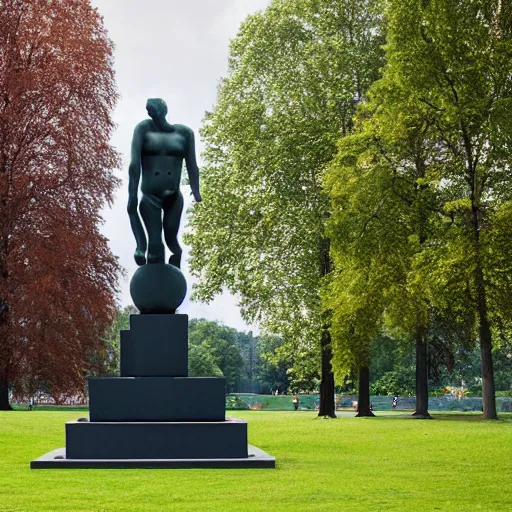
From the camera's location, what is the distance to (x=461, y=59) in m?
27.1

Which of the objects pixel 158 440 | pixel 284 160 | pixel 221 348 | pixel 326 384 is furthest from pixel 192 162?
pixel 221 348

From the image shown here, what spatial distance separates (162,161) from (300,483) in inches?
248

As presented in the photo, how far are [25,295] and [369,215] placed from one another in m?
11.4

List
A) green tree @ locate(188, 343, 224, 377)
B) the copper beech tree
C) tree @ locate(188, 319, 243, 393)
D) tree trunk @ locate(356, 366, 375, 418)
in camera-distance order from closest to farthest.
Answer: the copper beech tree < tree trunk @ locate(356, 366, 375, 418) < green tree @ locate(188, 343, 224, 377) < tree @ locate(188, 319, 243, 393)

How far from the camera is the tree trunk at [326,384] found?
34969mm

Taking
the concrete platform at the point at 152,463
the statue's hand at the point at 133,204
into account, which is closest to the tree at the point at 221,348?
the statue's hand at the point at 133,204

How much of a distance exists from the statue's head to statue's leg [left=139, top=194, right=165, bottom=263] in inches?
50.6

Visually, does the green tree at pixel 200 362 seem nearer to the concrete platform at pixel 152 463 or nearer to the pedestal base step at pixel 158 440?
the pedestal base step at pixel 158 440

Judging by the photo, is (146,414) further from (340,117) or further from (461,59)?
(340,117)

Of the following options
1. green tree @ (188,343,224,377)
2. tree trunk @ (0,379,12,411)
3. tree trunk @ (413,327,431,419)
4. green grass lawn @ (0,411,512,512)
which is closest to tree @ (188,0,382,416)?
tree trunk @ (413,327,431,419)

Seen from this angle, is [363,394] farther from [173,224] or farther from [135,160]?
[135,160]

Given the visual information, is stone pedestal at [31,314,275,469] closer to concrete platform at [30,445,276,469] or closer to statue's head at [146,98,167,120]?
concrete platform at [30,445,276,469]

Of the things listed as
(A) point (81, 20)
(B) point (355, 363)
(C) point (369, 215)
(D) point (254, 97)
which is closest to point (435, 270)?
(C) point (369, 215)

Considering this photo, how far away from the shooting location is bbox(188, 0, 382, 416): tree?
33.7 m
